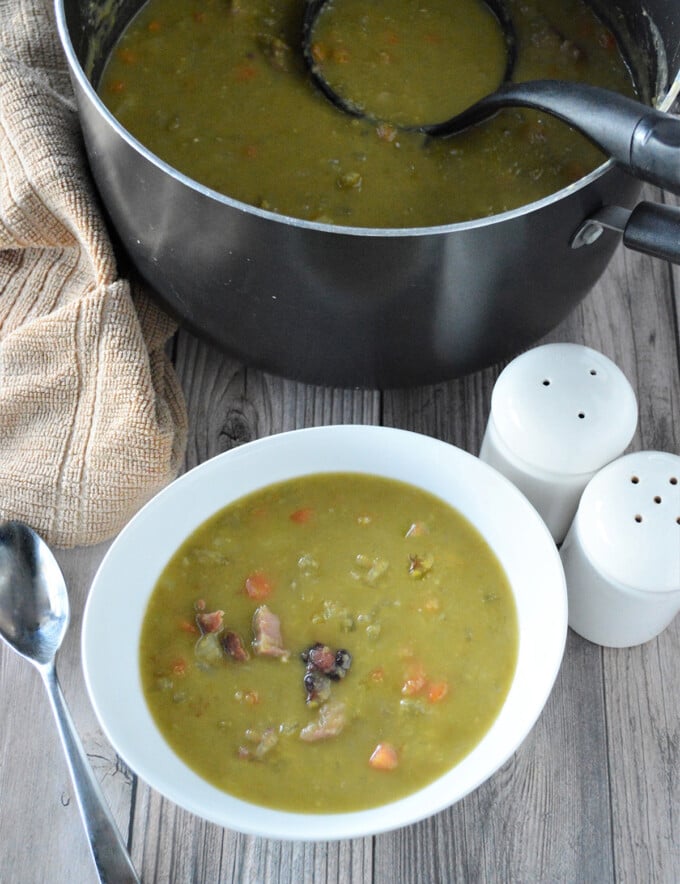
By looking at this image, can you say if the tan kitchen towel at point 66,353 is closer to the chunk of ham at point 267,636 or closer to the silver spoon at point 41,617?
the silver spoon at point 41,617

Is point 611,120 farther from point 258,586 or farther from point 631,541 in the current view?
point 258,586

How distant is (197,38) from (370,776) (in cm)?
113

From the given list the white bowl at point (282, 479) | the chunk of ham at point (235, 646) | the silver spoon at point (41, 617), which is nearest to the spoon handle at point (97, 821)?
the silver spoon at point (41, 617)

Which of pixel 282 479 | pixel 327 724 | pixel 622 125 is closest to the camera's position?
pixel 622 125

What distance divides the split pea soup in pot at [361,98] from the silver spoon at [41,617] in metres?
0.57

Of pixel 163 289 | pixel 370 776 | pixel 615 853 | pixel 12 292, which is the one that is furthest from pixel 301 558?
pixel 12 292

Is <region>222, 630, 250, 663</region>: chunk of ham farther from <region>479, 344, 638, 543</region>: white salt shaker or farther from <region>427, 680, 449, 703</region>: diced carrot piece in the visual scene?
<region>479, 344, 638, 543</region>: white salt shaker

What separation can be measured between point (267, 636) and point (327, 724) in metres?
0.13

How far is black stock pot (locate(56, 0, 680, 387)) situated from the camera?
4.39 feet

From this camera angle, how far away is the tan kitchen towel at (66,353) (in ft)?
5.25

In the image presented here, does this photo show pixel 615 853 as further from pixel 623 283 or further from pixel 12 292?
pixel 12 292

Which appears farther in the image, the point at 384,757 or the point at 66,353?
the point at 66,353

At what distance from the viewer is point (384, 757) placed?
1371 millimetres

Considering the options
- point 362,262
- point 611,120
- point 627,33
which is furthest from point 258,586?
point 627,33
